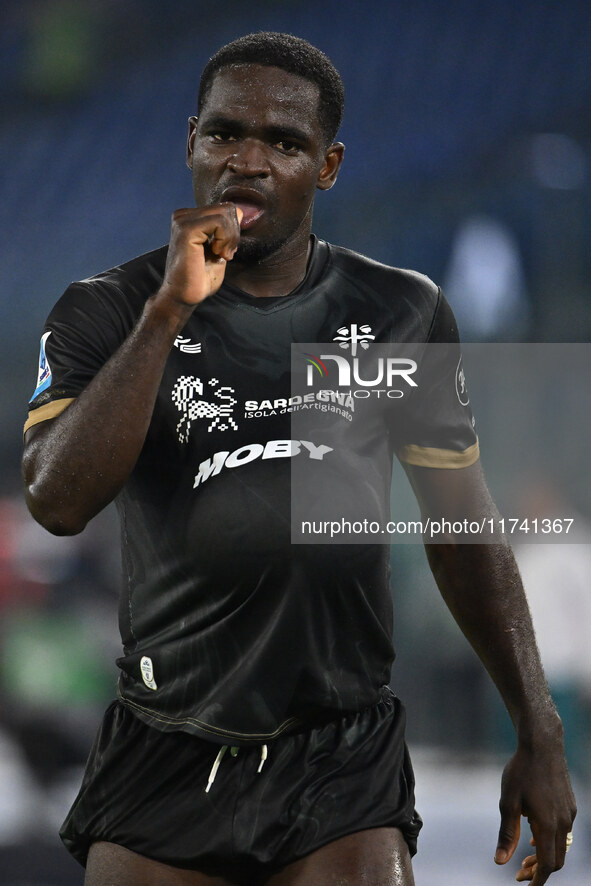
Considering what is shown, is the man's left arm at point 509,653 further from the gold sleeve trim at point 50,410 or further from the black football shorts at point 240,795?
the gold sleeve trim at point 50,410

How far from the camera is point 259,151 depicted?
188 cm

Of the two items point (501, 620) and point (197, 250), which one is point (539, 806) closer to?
point (501, 620)

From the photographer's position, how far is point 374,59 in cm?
406

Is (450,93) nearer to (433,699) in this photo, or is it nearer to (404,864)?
(433,699)

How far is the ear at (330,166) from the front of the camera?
2055mm

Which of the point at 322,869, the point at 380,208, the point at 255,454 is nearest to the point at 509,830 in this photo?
the point at 322,869

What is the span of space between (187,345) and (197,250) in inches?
12.1

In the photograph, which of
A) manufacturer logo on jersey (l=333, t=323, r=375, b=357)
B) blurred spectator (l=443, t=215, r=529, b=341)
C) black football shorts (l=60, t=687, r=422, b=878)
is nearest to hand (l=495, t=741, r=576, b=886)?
black football shorts (l=60, t=687, r=422, b=878)

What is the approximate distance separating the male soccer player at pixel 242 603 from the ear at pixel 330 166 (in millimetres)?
56

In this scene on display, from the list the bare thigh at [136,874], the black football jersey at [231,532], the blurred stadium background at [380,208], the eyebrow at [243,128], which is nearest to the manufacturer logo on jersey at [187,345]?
the black football jersey at [231,532]

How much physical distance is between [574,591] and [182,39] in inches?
90.8

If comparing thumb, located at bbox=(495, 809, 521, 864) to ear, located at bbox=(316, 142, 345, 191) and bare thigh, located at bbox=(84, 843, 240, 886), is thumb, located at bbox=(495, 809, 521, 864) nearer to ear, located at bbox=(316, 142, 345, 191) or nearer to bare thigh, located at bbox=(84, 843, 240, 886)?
bare thigh, located at bbox=(84, 843, 240, 886)

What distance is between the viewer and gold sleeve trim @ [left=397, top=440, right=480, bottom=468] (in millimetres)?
2098

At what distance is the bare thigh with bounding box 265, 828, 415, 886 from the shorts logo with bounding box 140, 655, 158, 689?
354 mm
